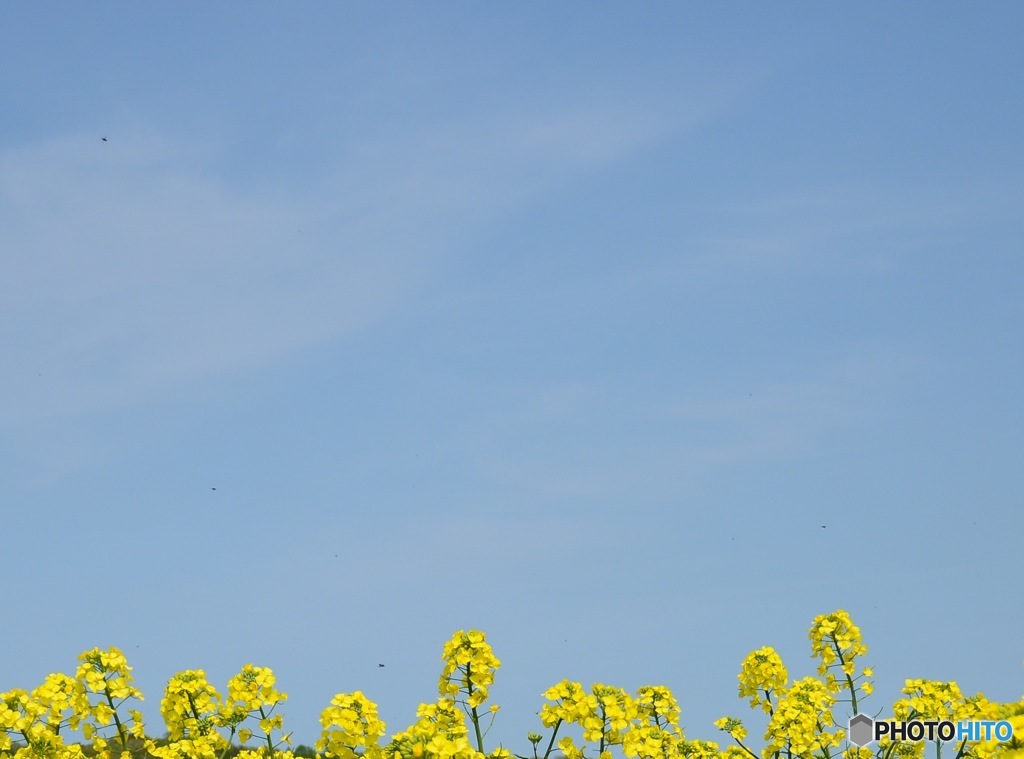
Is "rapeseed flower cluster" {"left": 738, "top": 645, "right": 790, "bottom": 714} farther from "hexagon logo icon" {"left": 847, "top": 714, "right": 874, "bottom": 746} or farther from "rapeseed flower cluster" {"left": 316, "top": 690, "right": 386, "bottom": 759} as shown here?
"rapeseed flower cluster" {"left": 316, "top": 690, "right": 386, "bottom": 759}

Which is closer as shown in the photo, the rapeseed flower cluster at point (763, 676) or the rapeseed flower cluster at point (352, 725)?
the rapeseed flower cluster at point (352, 725)

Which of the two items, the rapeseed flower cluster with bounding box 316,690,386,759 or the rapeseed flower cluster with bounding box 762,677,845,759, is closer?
the rapeseed flower cluster with bounding box 316,690,386,759

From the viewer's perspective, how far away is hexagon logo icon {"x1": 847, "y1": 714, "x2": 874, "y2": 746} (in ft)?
52.6

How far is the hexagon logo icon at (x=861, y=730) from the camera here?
16.0m

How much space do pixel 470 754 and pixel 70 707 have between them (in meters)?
7.73

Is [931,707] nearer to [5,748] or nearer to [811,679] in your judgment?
[811,679]

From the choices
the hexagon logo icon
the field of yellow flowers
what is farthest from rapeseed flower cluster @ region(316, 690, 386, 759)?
the hexagon logo icon

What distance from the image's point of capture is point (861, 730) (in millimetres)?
16078

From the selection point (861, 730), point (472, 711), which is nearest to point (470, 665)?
point (472, 711)

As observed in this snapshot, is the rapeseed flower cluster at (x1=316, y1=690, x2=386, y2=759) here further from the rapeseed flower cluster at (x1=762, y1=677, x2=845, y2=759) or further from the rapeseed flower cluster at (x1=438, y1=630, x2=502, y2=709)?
the rapeseed flower cluster at (x1=762, y1=677, x2=845, y2=759)

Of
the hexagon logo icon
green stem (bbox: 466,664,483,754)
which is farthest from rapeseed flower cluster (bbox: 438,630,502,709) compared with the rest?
the hexagon logo icon

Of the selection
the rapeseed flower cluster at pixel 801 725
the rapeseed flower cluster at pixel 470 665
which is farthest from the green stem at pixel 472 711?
the rapeseed flower cluster at pixel 801 725

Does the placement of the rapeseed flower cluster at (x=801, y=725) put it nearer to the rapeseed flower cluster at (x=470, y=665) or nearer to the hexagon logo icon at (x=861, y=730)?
the hexagon logo icon at (x=861, y=730)

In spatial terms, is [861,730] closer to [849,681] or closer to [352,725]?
[849,681]
